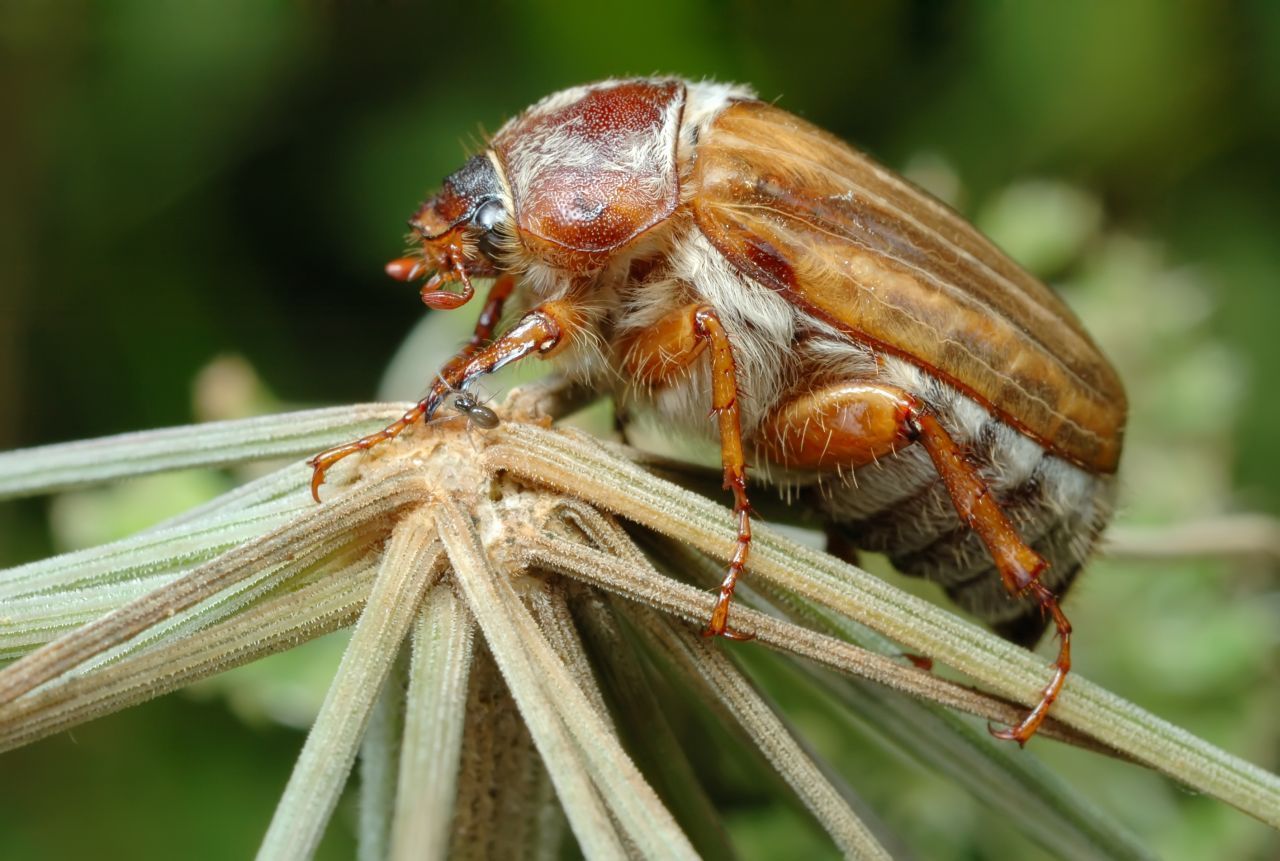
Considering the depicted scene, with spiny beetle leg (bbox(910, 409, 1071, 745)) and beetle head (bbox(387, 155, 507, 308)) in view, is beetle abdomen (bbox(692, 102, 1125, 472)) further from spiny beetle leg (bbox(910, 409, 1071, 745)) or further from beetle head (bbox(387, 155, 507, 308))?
beetle head (bbox(387, 155, 507, 308))

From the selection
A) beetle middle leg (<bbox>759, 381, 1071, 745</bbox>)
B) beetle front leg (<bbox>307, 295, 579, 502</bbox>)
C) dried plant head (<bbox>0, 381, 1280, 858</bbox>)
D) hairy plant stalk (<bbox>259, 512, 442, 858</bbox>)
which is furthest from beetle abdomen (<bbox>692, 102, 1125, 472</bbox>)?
hairy plant stalk (<bbox>259, 512, 442, 858</bbox>)

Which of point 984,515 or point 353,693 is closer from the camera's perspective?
point 353,693

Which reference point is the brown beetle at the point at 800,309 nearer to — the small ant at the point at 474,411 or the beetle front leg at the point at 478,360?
the beetle front leg at the point at 478,360

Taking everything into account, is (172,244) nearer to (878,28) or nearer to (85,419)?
(85,419)

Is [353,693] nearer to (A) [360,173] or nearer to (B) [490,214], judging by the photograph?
(B) [490,214]

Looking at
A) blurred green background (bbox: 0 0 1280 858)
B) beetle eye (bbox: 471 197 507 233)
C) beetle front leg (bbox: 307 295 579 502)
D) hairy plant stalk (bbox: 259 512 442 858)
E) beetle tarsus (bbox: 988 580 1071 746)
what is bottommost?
beetle tarsus (bbox: 988 580 1071 746)

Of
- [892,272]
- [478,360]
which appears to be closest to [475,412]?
[478,360]

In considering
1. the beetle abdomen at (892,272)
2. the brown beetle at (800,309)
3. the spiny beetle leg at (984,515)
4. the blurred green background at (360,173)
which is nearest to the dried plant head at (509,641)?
the spiny beetle leg at (984,515)
